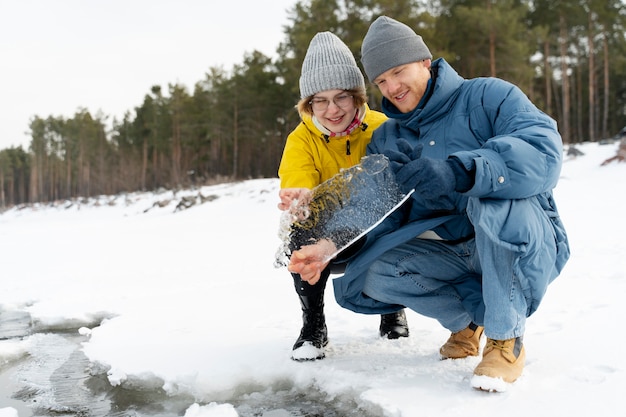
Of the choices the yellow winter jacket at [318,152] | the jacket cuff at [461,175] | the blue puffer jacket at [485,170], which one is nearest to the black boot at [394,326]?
the blue puffer jacket at [485,170]

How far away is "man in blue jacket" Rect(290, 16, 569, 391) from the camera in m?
1.52

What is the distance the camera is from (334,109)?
2154 mm

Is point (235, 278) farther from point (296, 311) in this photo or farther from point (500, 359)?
point (500, 359)

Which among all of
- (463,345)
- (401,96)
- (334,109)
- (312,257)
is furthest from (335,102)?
(463,345)

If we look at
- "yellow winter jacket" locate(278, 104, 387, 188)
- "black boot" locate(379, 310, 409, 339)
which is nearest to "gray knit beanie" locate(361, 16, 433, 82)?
"yellow winter jacket" locate(278, 104, 387, 188)

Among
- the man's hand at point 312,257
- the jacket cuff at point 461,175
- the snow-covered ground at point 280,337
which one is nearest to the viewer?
the jacket cuff at point 461,175

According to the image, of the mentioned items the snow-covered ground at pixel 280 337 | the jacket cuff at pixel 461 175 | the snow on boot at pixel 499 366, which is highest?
the jacket cuff at pixel 461 175

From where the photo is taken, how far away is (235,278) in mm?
4363

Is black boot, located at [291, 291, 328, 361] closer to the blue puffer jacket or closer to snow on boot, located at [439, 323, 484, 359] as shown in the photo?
the blue puffer jacket

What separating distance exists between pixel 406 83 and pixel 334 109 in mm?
347

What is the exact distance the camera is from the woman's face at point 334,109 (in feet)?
7.11

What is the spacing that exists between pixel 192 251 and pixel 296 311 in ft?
12.3

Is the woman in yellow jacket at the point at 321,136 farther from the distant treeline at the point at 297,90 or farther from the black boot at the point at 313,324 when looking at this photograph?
the distant treeline at the point at 297,90

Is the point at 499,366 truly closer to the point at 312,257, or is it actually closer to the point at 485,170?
the point at 485,170
